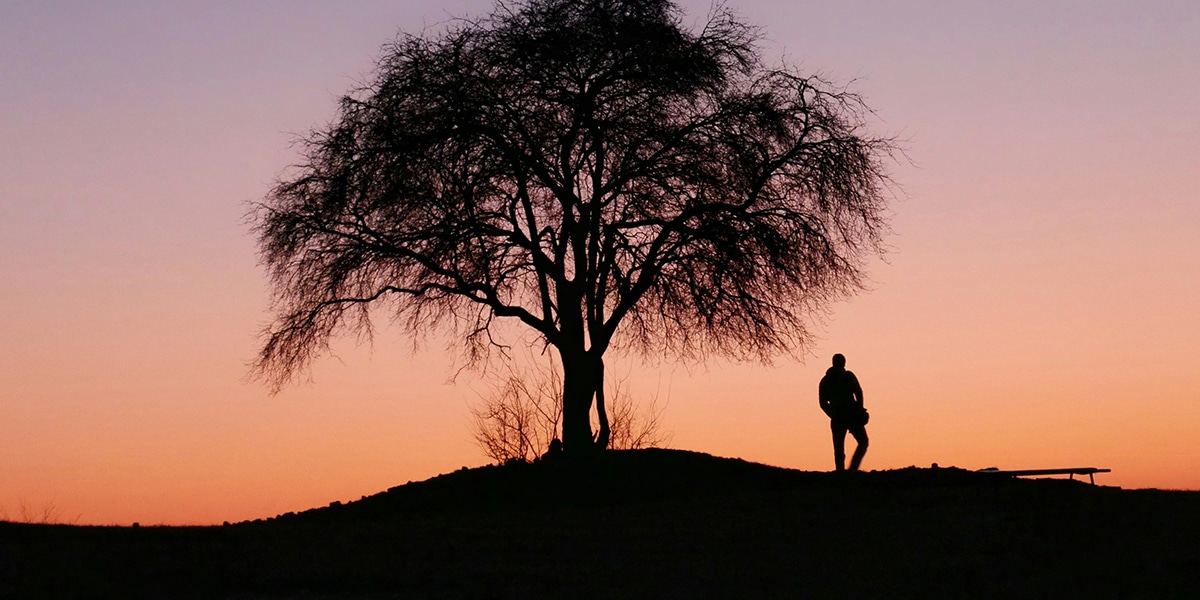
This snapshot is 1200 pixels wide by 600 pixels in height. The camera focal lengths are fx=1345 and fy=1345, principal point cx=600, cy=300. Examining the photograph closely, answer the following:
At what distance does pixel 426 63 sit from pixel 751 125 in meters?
6.19

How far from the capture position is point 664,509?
60.9 ft

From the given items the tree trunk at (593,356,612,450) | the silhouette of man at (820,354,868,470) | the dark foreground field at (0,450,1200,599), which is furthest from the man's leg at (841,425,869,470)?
the tree trunk at (593,356,612,450)

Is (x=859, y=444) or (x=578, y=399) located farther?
(x=578, y=399)

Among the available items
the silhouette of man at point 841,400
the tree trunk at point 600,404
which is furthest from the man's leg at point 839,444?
the tree trunk at point 600,404

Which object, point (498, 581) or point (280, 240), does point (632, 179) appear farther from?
point (498, 581)

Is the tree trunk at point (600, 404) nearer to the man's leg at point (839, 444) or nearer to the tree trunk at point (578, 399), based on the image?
the tree trunk at point (578, 399)

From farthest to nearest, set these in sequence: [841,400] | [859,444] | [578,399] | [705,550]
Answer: [578,399], [859,444], [841,400], [705,550]

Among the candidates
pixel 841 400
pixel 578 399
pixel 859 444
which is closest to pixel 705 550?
pixel 841 400

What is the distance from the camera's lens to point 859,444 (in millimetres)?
22172

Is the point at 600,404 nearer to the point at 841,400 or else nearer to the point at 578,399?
the point at 578,399

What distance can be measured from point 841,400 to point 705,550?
663 cm

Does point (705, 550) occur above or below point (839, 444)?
below

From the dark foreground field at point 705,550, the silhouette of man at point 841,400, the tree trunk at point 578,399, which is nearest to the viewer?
the dark foreground field at point 705,550

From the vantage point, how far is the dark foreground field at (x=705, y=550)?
45.2 ft
